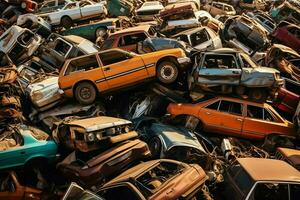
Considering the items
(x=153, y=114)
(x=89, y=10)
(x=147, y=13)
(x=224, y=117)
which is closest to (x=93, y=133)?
(x=153, y=114)

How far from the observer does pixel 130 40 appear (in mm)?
16016

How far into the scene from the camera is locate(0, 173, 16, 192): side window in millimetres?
9539

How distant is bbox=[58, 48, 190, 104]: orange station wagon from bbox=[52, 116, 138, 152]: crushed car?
2.58 metres

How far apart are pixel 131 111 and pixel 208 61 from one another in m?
2.92

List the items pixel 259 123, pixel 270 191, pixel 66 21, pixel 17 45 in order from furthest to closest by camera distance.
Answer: pixel 66 21 < pixel 17 45 < pixel 259 123 < pixel 270 191

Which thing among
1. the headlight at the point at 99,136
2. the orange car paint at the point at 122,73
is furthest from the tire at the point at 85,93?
the headlight at the point at 99,136

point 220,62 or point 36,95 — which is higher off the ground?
point 220,62

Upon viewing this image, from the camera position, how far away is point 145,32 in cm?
1595

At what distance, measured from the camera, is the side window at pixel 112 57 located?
44.4ft

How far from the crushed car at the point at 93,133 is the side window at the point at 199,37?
21.6 ft

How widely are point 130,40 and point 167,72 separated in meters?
3.15

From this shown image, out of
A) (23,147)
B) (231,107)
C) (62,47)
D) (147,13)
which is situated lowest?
(23,147)

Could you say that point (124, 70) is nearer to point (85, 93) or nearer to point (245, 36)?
point (85, 93)

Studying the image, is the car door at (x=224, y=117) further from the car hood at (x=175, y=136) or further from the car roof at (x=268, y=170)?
the car roof at (x=268, y=170)
